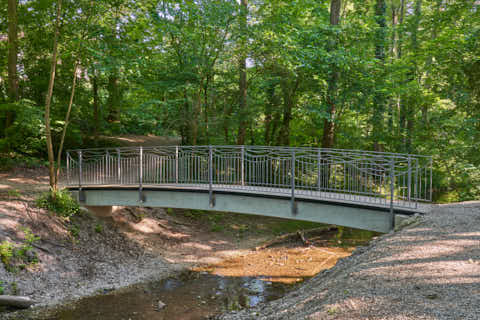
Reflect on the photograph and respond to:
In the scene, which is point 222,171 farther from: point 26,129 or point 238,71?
point 26,129

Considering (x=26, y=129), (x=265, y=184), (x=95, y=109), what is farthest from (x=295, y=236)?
(x=26, y=129)

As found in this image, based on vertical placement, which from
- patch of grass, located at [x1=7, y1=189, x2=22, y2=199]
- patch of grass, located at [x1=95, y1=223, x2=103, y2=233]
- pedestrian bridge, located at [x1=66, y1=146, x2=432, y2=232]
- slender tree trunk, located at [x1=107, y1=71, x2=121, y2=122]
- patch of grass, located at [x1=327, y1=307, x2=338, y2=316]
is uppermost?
slender tree trunk, located at [x1=107, y1=71, x2=121, y2=122]

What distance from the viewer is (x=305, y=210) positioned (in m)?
8.55

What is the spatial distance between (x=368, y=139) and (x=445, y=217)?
31.6 ft

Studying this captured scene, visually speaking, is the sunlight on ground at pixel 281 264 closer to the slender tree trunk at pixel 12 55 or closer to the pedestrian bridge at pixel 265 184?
the pedestrian bridge at pixel 265 184

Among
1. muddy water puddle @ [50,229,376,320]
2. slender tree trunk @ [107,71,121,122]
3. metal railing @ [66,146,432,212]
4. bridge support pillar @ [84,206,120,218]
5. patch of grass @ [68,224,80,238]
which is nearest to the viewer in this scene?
muddy water puddle @ [50,229,376,320]

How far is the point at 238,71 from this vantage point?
15219 mm

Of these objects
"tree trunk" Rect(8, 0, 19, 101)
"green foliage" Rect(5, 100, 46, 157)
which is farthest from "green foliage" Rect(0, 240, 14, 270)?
"tree trunk" Rect(8, 0, 19, 101)

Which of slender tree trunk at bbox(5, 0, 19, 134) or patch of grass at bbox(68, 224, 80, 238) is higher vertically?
slender tree trunk at bbox(5, 0, 19, 134)

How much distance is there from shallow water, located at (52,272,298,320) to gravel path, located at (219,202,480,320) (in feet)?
8.57

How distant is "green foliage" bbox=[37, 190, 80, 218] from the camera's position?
10633 millimetres

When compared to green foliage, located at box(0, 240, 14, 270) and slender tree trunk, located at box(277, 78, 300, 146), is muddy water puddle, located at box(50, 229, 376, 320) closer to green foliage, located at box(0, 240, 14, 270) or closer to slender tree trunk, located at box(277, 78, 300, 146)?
green foliage, located at box(0, 240, 14, 270)

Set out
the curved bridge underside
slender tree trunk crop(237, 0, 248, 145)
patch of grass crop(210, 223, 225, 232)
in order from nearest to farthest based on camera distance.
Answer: the curved bridge underside
slender tree trunk crop(237, 0, 248, 145)
patch of grass crop(210, 223, 225, 232)

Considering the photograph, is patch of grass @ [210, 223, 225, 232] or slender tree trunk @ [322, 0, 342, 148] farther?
patch of grass @ [210, 223, 225, 232]
